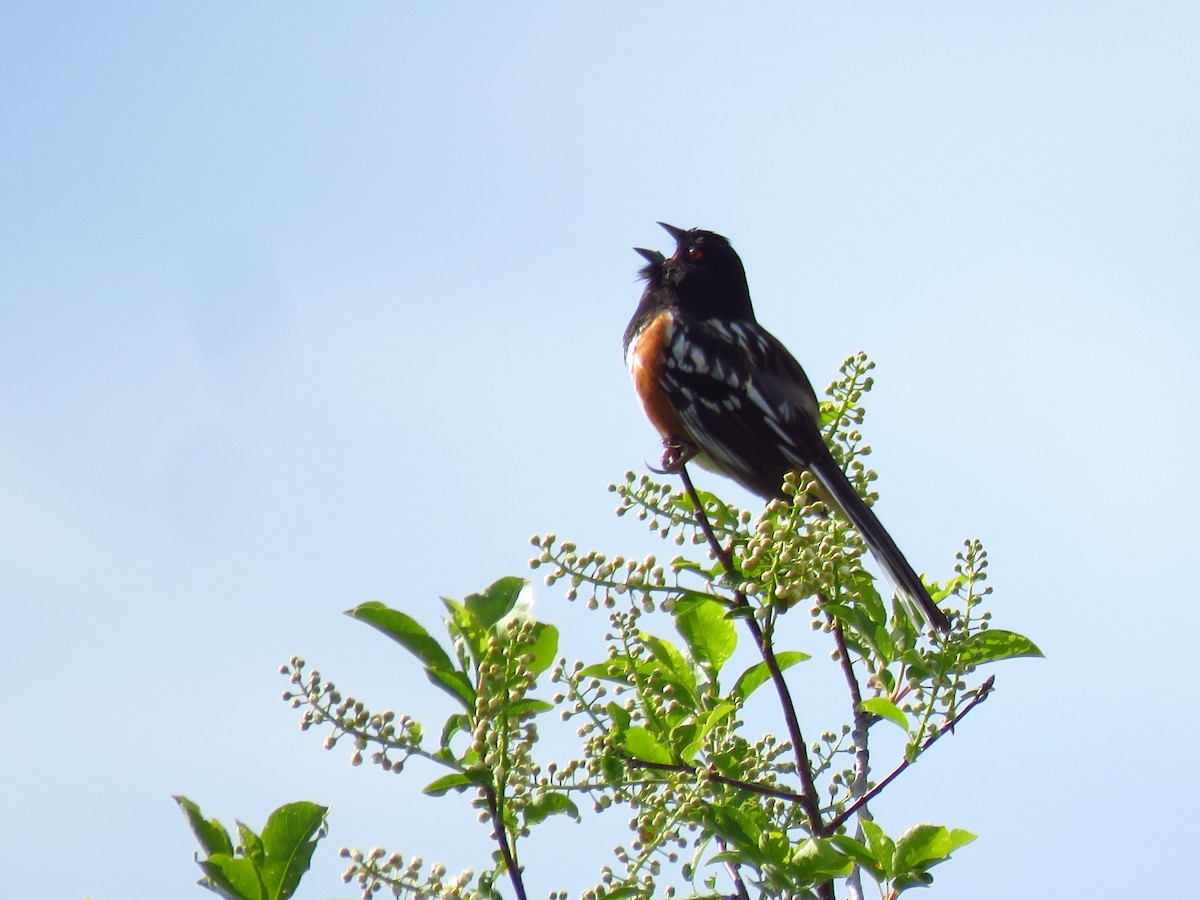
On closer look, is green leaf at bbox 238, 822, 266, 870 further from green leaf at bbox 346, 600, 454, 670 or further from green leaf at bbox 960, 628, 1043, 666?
green leaf at bbox 960, 628, 1043, 666

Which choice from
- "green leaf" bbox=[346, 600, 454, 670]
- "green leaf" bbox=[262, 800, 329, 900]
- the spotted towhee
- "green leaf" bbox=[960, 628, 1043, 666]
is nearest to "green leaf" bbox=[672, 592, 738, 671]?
"green leaf" bbox=[960, 628, 1043, 666]

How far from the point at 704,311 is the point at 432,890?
14.6ft

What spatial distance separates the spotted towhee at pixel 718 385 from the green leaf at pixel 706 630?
158cm

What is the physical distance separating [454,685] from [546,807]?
27 cm

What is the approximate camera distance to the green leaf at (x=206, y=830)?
2.10 metres

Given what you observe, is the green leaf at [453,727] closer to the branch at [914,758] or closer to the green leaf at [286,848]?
the green leaf at [286,848]

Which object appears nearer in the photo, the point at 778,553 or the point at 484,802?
the point at 484,802

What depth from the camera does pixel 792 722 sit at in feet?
7.72

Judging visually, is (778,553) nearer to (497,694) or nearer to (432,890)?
(497,694)

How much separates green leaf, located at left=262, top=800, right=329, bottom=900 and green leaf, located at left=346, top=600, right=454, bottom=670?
0.30 meters

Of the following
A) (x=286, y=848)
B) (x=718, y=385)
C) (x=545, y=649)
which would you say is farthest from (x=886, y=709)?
(x=718, y=385)

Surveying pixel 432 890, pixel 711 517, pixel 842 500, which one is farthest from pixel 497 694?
pixel 842 500

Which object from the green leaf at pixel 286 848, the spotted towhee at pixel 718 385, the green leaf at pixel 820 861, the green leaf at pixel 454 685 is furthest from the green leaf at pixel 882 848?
the spotted towhee at pixel 718 385

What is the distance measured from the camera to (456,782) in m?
2.07
